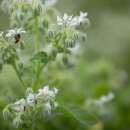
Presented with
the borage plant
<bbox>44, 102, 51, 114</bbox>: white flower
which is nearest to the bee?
the borage plant

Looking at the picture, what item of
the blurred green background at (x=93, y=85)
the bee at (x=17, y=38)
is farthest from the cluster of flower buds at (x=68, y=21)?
the blurred green background at (x=93, y=85)

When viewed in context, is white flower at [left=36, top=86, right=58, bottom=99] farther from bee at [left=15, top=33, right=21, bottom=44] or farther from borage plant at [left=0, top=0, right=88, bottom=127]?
bee at [left=15, top=33, right=21, bottom=44]

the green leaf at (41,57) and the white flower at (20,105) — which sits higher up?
the green leaf at (41,57)

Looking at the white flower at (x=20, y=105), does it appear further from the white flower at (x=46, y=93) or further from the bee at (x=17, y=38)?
the bee at (x=17, y=38)

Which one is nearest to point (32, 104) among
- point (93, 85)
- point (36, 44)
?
point (36, 44)

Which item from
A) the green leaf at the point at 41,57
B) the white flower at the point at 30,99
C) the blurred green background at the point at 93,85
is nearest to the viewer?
the white flower at the point at 30,99

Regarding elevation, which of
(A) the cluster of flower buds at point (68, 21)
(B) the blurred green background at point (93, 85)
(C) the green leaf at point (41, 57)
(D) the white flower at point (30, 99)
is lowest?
(D) the white flower at point (30, 99)

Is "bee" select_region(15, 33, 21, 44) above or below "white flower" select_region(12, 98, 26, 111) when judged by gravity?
above

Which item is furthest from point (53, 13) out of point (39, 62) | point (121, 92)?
point (121, 92)

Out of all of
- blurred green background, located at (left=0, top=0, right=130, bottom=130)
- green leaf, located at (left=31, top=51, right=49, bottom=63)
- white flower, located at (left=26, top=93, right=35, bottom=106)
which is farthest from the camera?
blurred green background, located at (left=0, top=0, right=130, bottom=130)
